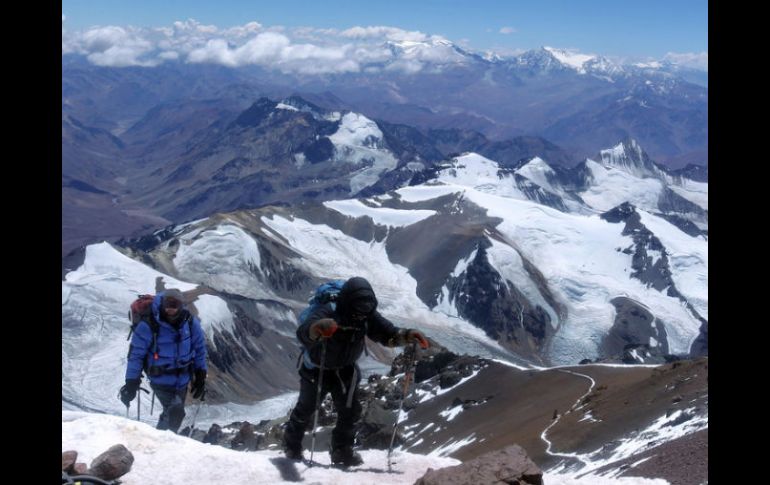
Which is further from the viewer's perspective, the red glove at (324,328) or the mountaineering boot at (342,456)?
the mountaineering boot at (342,456)

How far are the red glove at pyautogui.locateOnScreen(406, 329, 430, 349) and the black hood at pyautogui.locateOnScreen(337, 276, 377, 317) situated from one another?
0.80 metres

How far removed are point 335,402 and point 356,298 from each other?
249 centimetres

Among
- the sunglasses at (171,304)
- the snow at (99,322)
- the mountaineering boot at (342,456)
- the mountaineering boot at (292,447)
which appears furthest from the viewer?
the snow at (99,322)

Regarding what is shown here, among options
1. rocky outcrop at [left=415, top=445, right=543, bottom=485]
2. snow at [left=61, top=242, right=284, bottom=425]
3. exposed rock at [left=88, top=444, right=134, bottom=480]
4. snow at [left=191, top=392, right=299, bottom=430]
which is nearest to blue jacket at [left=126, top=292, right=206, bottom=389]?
exposed rock at [left=88, top=444, right=134, bottom=480]

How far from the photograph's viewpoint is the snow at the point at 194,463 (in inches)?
439

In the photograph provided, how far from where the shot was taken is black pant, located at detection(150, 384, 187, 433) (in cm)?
1404

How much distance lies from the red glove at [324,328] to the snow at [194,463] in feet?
7.95

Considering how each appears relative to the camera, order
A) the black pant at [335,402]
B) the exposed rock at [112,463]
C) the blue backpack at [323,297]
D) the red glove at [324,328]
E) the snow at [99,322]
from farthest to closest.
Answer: the snow at [99,322], the black pant at [335,402], the blue backpack at [323,297], the red glove at [324,328], the exposed rock at [112,463]

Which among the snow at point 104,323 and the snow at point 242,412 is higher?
the snow at point 104,323

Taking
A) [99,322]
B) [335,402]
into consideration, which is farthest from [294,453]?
[99,322]

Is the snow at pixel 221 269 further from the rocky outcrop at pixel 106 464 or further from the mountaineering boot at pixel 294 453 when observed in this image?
the rocky outcrop at pixel 106 464

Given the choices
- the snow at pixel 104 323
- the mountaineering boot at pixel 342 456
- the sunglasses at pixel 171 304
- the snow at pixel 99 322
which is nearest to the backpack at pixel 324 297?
the mountaineering boot at pixel 342 456
